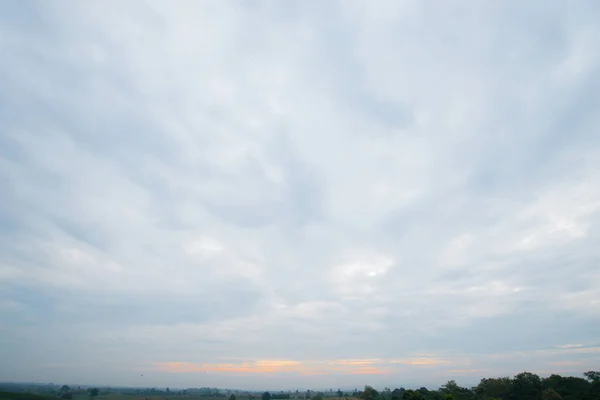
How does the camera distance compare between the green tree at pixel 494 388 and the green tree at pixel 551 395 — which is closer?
the green tree at pixel 551 395

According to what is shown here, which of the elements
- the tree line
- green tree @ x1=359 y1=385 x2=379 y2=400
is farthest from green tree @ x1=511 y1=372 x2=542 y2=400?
green tree @ x1=359 y1=385 x2=379 y2=400

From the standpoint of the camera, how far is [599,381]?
81000 mm

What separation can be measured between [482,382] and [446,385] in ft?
34.3

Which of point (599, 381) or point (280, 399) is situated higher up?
point (599, 381)

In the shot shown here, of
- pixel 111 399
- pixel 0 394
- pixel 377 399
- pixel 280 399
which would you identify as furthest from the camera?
pixel 280 399

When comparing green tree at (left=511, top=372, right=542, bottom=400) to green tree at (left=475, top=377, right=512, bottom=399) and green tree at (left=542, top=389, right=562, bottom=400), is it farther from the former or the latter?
green tree at (left=542, top=389, right=562, bottom=400)

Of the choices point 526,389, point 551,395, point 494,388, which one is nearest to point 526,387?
point 526,389

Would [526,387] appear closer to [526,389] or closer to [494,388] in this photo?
[526,389]

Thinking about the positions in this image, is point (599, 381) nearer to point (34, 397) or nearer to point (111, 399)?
point (111, 399)

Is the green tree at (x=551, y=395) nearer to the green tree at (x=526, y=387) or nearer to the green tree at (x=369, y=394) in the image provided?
the green tree at (x=526, y=387)

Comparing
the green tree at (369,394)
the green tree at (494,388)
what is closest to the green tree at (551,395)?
the green tree at (494,388)

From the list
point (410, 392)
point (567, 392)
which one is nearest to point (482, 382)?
point (567, 392)

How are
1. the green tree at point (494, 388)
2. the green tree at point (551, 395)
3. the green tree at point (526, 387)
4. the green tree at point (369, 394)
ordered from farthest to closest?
the green tree at point (369, 394)
the green tree at point (494, 388)
the green tree at point (526, 387)
the green tree at point (551, 395)

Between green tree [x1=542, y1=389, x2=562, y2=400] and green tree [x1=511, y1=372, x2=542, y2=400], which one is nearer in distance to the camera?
green tree [x1=542, y1=389, x2=562, y2=400]
